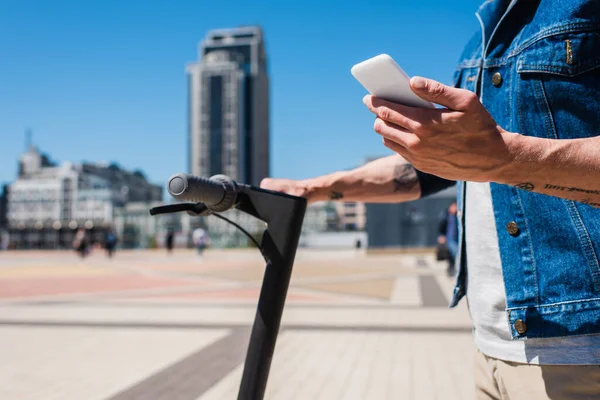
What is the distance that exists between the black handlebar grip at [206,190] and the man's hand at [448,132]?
399 millimetres

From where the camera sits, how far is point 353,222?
133250mm

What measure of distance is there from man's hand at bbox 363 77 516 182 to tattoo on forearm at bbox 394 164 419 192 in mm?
729

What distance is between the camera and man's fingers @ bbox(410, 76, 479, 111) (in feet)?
2.93

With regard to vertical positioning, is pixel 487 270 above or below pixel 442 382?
above

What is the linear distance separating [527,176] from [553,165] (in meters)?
0.05

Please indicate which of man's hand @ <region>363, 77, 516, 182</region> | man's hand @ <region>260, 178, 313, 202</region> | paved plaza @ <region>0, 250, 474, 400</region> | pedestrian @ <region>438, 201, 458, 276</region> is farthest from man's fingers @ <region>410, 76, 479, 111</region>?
pedestrian @ <region>438, 201, 458, 276</region>

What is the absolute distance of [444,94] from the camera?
0.90 metres

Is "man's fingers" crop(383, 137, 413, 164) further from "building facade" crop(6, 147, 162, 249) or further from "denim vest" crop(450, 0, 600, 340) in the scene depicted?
"building facade" crop(6, 147, 162, 249)

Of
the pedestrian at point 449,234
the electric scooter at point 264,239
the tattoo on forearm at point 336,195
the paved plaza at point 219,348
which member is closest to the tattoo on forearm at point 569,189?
the electric scooter at point 264,239

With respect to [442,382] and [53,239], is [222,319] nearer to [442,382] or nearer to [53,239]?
[442,382]

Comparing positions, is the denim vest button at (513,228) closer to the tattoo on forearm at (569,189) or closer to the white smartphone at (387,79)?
the tattoo on forearm at (569,189)

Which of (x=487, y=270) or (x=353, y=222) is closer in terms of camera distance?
(x=487, y=270)

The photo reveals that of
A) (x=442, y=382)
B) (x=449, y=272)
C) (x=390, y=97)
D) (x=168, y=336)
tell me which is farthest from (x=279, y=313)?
(x=449, y=272)

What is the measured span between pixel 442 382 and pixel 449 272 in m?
11.1
